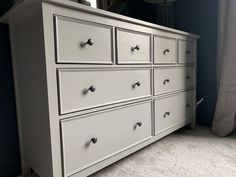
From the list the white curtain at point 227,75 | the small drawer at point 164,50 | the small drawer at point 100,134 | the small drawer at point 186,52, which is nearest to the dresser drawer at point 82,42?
the small drawer at point 100,134

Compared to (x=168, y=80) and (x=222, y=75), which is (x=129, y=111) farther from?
(x=222, y=75)

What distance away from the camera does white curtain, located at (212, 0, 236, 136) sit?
1.64 m

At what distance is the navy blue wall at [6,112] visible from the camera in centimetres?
113

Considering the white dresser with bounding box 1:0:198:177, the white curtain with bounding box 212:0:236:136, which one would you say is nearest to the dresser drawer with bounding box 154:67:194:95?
the white dresser with bounding box 1:0:198:177

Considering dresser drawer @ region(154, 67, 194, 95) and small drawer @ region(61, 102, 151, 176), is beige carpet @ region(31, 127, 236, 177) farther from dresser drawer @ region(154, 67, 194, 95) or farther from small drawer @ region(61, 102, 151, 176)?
dresser drawer @ region(154, 67, 194, 95)

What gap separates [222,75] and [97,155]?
1.30 metres

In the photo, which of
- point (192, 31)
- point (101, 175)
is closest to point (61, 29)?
point (101, 175)

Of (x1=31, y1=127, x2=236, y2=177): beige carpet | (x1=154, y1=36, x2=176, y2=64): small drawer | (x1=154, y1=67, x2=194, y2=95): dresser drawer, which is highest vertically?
(x1=154, y1=36, x2=176, y2=64): small drawer

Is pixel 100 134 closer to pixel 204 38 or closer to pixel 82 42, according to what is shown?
pixel 82 42

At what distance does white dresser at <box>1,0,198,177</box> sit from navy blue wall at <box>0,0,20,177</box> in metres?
0.06

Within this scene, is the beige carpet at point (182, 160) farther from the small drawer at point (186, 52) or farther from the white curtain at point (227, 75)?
the small drawer at point (186, 52)

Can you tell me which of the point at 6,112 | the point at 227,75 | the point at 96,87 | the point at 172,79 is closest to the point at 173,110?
the point at 172,79

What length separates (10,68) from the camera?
116 centimetres

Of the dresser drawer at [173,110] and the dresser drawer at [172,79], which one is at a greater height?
the dresser drawer at [172,79]
